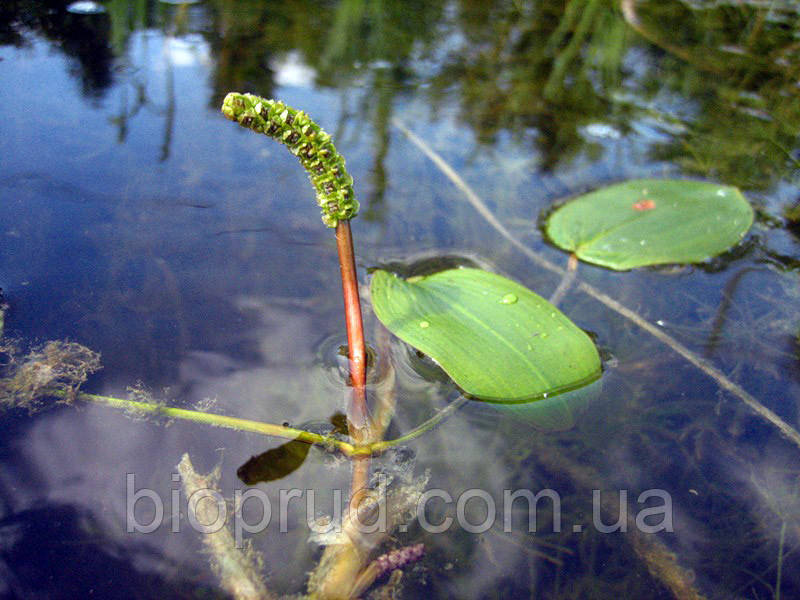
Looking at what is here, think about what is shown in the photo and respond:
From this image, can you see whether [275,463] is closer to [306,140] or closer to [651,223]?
[306,140]

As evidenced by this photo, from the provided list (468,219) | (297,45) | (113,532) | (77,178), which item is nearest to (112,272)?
(77,178)

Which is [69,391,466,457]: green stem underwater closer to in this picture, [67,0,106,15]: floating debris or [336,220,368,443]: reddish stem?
[336,220,368,443]: reddish stem

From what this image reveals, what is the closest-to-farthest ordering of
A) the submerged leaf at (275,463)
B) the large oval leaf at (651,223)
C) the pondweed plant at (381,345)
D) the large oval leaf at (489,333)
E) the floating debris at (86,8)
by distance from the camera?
the pondweed plant at (381,345) → the submerged leaf at (275,463) → the large oval leaf at (489,333) → the large oval leaf at (651,223) → the floating debris at (86,8)

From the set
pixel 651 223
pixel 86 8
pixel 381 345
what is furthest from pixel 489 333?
pixel 86 8

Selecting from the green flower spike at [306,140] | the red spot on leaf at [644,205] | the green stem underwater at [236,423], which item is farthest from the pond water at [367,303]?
the green flower spike at [306,140]

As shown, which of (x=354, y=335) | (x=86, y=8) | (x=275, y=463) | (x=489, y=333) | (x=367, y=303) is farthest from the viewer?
(x=86, y=8)

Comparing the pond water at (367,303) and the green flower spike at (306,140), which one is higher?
the green flower spike at (306,140)

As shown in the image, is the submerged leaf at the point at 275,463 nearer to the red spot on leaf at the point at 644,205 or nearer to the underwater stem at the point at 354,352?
the underwater stem at the point at 354,352
